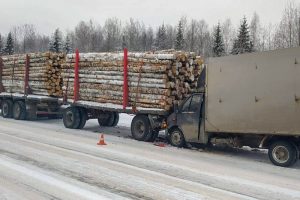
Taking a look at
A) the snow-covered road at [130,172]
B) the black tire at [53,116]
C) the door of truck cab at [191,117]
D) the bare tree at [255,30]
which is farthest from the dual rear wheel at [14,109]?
the bare tree at [255,30]

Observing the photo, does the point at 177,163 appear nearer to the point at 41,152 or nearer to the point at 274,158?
the point at 274,158

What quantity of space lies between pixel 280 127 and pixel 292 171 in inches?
46.2

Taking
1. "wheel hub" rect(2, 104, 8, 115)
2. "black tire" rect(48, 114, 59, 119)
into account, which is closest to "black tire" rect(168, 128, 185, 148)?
"black tire" rect(48, 114, 59, 119)

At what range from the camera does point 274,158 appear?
435 inches

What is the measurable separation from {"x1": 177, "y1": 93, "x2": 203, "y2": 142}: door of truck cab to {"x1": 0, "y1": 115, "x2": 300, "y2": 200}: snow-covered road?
59 cm

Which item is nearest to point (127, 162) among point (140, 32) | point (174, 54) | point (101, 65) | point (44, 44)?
point (174, 54)

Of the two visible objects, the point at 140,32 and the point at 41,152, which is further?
the point at 140,32

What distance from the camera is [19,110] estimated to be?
2083cm

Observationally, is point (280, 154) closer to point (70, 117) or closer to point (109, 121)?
point (109, 121)

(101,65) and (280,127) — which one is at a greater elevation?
(101,65)

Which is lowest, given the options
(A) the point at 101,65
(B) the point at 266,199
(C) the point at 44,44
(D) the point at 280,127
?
(B) the point at 266,199

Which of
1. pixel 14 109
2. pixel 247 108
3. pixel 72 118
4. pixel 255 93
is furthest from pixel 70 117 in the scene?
pixel 255 93

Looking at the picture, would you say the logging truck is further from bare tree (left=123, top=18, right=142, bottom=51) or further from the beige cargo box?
bare tree (left=123, top=18, right=142, bottom=51)

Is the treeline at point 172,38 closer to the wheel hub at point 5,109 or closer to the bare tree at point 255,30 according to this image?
the bare tree at point 255,30
